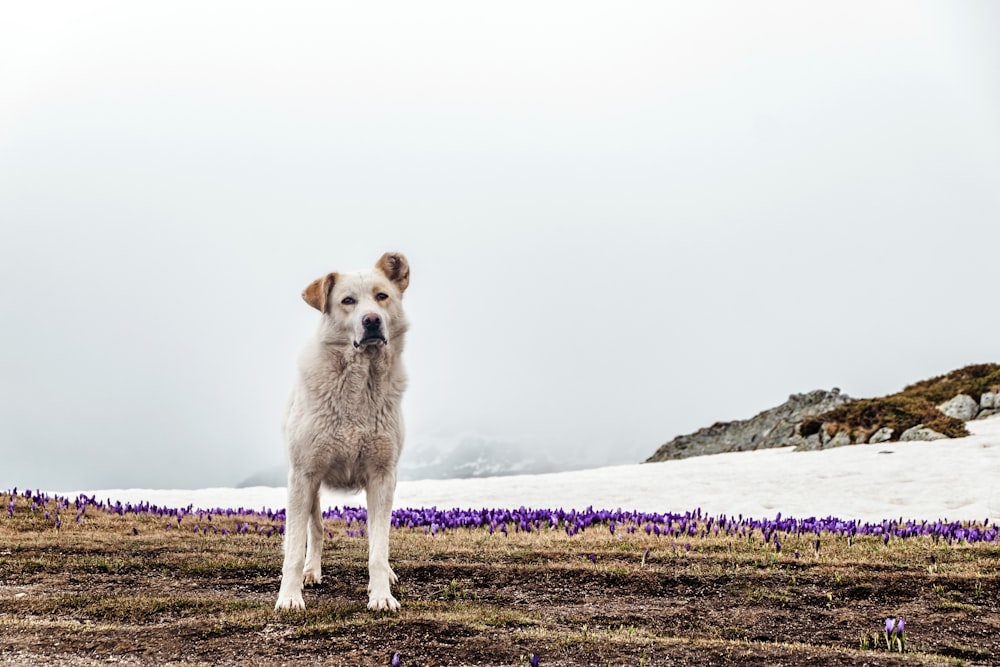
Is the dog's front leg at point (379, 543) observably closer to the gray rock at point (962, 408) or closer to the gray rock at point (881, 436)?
the gray rock at point (881, 436)

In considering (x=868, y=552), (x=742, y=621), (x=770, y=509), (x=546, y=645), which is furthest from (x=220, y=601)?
(x=770, y=509)

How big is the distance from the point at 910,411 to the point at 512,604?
3100 cm

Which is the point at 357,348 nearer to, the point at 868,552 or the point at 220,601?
the point at 220,601

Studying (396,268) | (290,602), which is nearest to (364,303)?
(396,268)

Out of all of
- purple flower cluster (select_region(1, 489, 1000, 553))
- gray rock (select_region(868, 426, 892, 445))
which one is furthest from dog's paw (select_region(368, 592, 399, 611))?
gray rock (select_region(868, 426, 892, 445))

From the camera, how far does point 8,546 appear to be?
13391mm

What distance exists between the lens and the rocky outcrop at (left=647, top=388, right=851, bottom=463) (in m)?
52.0

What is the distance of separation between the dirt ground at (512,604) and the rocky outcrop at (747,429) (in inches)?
1553

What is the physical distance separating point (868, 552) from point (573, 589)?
204 inches

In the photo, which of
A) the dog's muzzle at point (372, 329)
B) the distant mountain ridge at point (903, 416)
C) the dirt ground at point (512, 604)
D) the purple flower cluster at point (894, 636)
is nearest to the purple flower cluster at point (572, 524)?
the dirt ground at point (512, 604)

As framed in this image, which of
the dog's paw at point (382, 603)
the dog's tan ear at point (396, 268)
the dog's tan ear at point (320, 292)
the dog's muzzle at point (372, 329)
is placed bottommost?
the dog's paw at point (382, 603)

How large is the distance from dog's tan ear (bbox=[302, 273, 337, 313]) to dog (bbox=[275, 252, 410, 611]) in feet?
0.03

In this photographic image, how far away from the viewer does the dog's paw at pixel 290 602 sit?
8.32 meters

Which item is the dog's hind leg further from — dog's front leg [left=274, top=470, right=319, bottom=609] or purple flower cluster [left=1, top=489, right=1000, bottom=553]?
purple flower cluster [left=1, top=489, right=1000, bottom=553]
